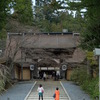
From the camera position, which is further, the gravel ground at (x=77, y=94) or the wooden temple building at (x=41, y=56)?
the wooden temple building at (x=41, y=56)

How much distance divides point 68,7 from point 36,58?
34.2 metres

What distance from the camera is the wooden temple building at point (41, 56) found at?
43.1 metres

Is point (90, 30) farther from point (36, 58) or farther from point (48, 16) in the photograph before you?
point (48, 16)

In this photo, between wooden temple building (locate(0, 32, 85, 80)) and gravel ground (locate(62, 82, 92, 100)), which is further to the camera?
wooden temple building (locate(0, 32, 85, 80))

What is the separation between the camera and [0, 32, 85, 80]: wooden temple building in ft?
141

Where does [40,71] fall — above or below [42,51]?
below

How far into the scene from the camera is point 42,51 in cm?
4478

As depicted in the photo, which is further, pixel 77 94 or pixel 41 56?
pixel 41 56

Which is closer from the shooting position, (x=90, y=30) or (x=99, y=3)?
(x=99, y=3)

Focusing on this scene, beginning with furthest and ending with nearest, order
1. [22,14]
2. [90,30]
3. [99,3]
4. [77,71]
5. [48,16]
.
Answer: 1. [48,16]
2. [77,71]
3. [90,30]
4. [22,14]
5. [99,3]

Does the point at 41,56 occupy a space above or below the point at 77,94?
above

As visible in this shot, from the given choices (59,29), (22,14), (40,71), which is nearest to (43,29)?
(59,29)

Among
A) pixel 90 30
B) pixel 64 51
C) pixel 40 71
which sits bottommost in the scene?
pixel 40 71

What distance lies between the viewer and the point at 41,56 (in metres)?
43.3
